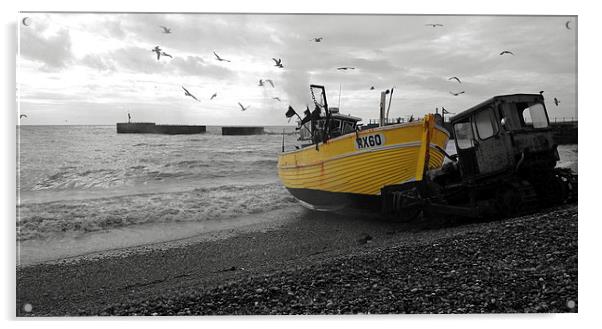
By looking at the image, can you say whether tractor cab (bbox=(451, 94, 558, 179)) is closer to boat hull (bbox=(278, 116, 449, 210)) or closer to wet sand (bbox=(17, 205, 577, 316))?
boat hull (bbox=(278, 116, 449, 210))

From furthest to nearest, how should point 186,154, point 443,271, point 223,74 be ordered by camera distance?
point 186,154, point 223,74, point 443,271

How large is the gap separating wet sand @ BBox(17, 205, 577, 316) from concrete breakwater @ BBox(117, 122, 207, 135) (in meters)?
1.24

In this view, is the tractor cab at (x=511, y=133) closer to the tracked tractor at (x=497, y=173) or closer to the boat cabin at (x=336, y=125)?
the tracked tractor at (x=497, y=173)

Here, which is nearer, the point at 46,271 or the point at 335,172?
the point at 46,271

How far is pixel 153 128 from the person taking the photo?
4656mm

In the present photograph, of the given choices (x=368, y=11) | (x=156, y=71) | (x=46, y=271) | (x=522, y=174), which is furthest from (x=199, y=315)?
(x=522, y=174)

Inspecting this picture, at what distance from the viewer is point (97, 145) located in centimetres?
474

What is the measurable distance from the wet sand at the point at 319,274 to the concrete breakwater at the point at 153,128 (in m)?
1.24

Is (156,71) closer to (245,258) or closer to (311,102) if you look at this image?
(311,102)

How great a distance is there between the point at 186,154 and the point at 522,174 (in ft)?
12.1

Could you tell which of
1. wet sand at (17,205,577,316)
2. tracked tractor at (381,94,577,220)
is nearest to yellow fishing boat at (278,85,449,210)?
tracked tractor at (381,94,577,220)

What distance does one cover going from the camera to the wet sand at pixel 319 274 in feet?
12.3

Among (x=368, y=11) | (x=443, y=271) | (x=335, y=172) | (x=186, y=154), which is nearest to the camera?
(x=443, y=271)

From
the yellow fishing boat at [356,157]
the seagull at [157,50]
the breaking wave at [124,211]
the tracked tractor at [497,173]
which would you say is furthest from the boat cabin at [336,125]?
the seagull at [157,50]
